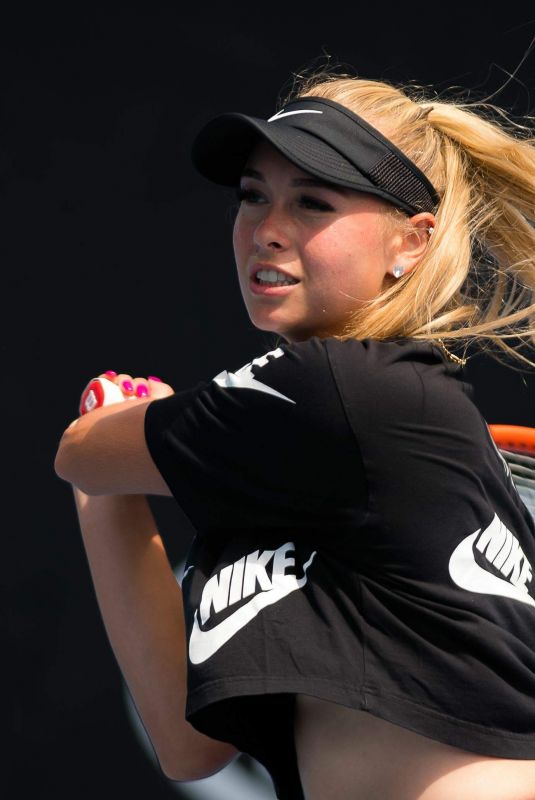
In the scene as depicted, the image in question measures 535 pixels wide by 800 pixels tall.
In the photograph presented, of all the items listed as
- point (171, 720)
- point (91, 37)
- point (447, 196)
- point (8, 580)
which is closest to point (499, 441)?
point (447, 196)

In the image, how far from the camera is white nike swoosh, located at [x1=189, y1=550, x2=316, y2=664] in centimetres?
114

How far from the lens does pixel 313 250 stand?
4.25 feet

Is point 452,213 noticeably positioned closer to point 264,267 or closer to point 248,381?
point 264,267

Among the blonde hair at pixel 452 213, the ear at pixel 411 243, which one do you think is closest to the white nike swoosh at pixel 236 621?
the blonde hair at pixel 452 213

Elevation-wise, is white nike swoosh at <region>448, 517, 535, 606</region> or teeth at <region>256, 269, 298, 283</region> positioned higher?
teeth at <region>256, 269, 298, 283</region>

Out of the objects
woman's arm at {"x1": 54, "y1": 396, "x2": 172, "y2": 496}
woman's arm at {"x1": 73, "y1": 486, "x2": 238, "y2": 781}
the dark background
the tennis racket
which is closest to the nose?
woman's arm at {"x1": 54, "y1": 396, "x2": 172, "y2": 496}

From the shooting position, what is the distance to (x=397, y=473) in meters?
1.13

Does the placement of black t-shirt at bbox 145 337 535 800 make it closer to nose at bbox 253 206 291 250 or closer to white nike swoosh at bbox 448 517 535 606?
white nike swoosh at bbox 448 517 535 606

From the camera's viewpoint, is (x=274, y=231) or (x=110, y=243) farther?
(x=110, y=243)

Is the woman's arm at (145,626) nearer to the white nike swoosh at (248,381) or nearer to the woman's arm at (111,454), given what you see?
the woman's arm at (111,454)

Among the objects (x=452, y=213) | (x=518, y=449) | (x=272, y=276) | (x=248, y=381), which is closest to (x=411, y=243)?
(x=452, y=213)

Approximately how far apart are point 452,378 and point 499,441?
75 cm

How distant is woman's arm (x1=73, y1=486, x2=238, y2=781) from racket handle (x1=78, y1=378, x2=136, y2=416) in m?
0.11

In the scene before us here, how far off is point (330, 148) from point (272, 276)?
6.2 inches
